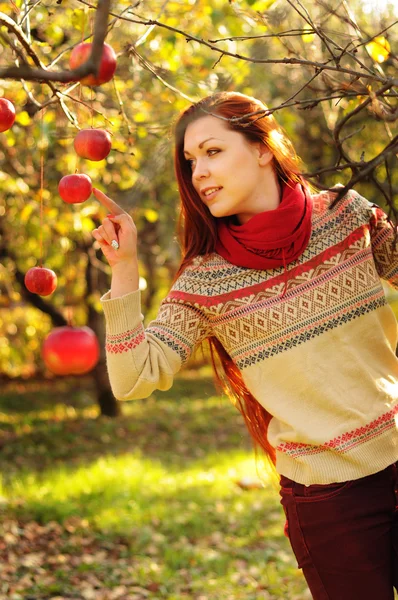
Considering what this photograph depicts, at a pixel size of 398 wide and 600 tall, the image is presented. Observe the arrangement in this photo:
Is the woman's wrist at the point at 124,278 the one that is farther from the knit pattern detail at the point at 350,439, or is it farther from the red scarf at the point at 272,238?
the knit pattern detail at the point at 350,439

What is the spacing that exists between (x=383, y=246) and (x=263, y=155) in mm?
420

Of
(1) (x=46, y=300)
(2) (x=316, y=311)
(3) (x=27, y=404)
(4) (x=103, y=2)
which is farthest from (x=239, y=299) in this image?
(3) (x=27, y=404)

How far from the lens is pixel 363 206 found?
2137 millimetres

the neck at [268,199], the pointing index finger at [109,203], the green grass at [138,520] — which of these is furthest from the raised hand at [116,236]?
the green grass at [138,520]

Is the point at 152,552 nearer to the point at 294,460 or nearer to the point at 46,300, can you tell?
the point at 294,460

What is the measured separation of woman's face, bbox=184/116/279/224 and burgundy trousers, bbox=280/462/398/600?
0.76 meters

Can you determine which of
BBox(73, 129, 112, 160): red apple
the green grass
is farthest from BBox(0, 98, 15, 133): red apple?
the green grass

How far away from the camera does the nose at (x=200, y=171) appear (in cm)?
203

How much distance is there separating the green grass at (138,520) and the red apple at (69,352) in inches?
29.3

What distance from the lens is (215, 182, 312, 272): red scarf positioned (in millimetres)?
1979

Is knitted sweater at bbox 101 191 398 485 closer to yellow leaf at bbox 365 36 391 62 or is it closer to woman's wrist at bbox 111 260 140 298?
woman's wrist at bbox 111 260 140 298

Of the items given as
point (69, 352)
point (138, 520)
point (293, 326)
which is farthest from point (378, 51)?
point (138, 520)

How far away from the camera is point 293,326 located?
195 cm

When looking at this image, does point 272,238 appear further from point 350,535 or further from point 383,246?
point 350,535
